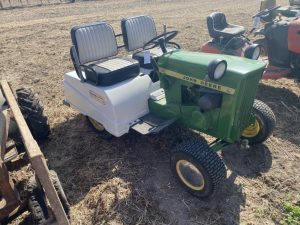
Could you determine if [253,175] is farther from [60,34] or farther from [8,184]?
[60,34]

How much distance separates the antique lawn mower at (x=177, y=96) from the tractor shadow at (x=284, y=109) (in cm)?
73

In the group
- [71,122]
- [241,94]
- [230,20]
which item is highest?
[241,94]

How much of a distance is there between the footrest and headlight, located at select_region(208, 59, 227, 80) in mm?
970

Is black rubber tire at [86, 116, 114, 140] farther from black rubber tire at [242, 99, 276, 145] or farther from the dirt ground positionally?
black rubber tire at [242, 99, 276, 145]

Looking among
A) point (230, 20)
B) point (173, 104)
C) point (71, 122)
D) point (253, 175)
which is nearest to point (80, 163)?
point (71, 122)

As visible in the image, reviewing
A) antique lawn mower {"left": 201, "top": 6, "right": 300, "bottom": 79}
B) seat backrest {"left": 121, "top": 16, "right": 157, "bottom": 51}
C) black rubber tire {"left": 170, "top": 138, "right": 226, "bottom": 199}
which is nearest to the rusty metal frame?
black rubber tire {"left": 170, "top": 138, "right": 226, "bottom": 199}

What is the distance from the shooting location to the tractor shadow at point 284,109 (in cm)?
433

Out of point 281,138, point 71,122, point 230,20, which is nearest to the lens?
point 281,138

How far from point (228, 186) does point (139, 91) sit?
5.20 feet

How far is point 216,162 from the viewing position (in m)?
3.05

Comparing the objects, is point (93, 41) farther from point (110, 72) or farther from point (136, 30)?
point (136, 30)

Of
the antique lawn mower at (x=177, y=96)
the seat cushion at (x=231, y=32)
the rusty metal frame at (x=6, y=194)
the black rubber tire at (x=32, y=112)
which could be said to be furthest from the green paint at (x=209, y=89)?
the seat cushion at (x=231, y=32)

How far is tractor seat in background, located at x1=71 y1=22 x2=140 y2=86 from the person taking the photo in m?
3.87

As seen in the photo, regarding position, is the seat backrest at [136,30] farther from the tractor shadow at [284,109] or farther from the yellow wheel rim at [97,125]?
the tractor shadow at [284,109]
